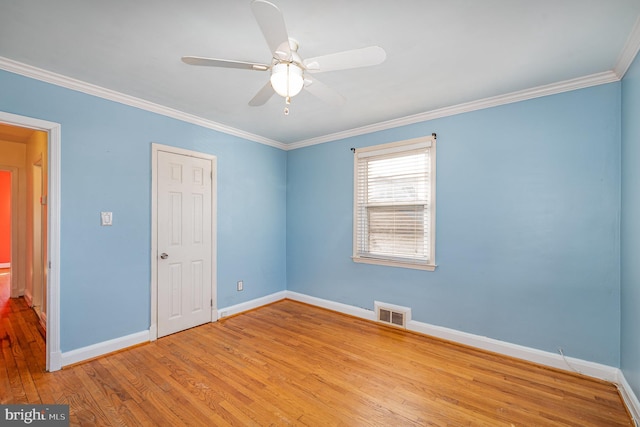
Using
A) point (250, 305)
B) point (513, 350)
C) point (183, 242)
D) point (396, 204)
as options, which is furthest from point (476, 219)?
point (183, 242)

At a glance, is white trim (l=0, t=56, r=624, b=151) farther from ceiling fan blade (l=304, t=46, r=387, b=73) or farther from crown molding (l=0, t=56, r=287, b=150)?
ceiling fan blade (l=304, t=46, r=387, b=73)

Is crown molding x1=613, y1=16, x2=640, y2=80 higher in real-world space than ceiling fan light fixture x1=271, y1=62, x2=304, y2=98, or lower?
higher

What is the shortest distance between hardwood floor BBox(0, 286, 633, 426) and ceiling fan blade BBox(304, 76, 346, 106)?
2.22 meters

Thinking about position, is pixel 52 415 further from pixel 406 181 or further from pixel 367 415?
pixel 406 181

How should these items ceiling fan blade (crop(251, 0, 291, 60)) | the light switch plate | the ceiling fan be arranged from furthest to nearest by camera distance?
the light switch plate < the ceiling fan < ceiling fan blade (crop(251, 0, 291, 60))

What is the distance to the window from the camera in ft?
10.6

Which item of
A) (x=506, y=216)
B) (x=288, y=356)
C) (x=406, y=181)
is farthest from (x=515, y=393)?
(x=406, y=181)

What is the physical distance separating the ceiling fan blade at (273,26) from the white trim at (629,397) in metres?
3.14

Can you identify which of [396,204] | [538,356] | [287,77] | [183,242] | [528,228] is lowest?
[538,356]

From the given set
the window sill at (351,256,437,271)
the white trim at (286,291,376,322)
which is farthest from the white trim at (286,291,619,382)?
the window sill at (351,256,437,271)

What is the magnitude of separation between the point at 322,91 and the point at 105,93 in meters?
2.21

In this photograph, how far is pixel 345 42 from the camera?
192 cm

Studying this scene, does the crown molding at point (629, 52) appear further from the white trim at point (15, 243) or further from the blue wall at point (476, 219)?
the white trim at point (15, 243)

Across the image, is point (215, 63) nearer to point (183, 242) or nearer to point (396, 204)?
point (183, 242)
